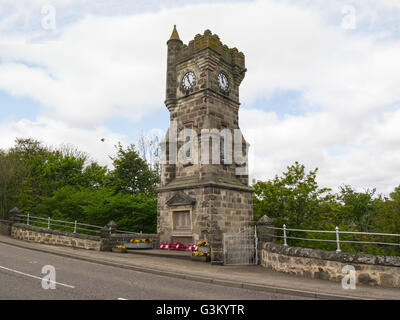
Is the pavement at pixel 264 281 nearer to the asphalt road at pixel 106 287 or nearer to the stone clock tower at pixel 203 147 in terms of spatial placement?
the asphalt road at pixel 106 287

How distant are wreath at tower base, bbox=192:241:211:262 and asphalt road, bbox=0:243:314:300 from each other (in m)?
3.46

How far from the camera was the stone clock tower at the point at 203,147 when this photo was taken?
625 inches

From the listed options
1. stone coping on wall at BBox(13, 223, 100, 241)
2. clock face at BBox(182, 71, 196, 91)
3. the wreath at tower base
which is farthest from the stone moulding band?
clock face at BBox(182, 71, 196, 91)

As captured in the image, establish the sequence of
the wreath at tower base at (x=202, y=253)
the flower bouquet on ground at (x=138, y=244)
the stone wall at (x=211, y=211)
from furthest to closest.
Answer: the flower bouquet on ground at (x=138, y=244) < the stone wall at (x=211, y=211) < the wreath at tower base at (x=202, y=253)

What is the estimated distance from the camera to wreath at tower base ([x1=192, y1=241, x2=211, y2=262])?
12953mm

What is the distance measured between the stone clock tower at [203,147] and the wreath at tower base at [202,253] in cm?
155

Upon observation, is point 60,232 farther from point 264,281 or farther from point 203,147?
point 264,281

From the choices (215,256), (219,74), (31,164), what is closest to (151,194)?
(31,164)

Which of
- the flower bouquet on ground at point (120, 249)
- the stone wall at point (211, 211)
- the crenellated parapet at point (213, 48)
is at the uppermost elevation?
the crenellated parapet at point (213, 48)

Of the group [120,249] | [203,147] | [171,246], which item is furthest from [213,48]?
[120,249]

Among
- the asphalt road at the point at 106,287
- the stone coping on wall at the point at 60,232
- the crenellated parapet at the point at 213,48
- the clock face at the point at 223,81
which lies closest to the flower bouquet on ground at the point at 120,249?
the stone coping on wall at the point at 60,232
